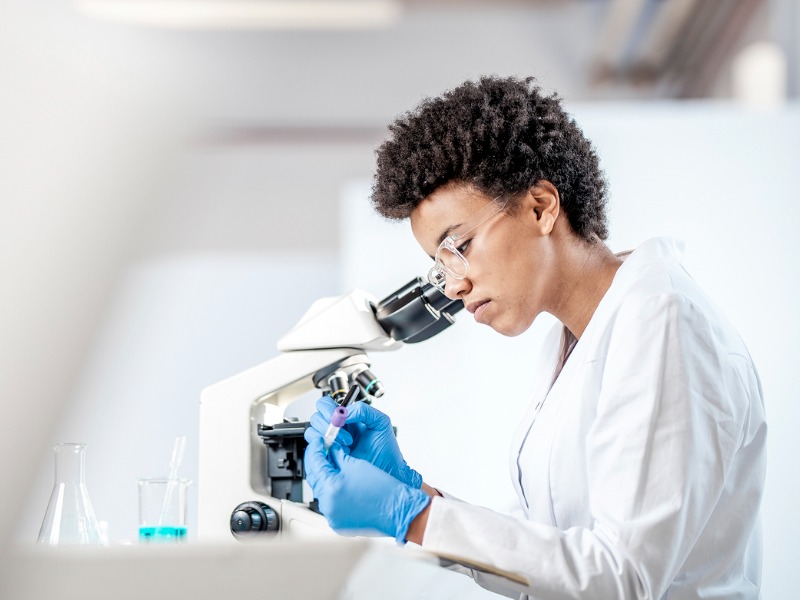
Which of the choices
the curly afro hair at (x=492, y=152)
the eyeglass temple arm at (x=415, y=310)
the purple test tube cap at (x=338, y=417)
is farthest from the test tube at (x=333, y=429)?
→ the curly afro hair at (x=492, y=152)

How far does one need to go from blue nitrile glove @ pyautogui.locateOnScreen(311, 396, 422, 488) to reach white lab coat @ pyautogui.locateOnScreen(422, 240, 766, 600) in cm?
25

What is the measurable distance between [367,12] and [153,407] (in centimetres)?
177

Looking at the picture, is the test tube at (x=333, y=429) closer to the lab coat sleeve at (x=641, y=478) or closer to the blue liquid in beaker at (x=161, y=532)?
the lab coat sleeve at (x=641, y=478)

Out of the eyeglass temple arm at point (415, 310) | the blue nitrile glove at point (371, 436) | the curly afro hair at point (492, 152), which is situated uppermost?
the curly afro hair at point (492, 152)

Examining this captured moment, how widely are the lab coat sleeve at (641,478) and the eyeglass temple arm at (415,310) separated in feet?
1.25

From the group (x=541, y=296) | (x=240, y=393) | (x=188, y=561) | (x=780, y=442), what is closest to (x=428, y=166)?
(x=541, y=296)

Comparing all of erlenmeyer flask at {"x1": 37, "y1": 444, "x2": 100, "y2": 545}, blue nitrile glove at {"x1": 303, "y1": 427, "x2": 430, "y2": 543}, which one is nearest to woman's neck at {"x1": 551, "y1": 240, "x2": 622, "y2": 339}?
blue nitrile glove at {"x1": 303, "y1": 427, "x2": 430, "y2": 543}

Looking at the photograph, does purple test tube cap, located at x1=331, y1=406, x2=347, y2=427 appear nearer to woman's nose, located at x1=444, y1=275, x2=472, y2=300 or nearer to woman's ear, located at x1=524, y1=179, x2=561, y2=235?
woman's nose, located at x1=444, y1=275, x2=472, y2=300

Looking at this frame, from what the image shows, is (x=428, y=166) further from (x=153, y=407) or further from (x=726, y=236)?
(x=153, y=407)

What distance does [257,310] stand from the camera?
10.3 ft

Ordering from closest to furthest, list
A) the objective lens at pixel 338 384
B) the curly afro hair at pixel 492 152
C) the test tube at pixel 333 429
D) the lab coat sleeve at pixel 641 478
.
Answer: the lab coat sleeve at pixel 641 478, the test tube at pixel 333 429, the curly afro hair at pixel 492 152, the objective lens at pixel 338 384

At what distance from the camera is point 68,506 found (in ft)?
4.52

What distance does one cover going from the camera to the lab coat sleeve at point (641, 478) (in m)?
1.04

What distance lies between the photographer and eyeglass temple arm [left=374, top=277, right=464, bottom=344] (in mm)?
1444
